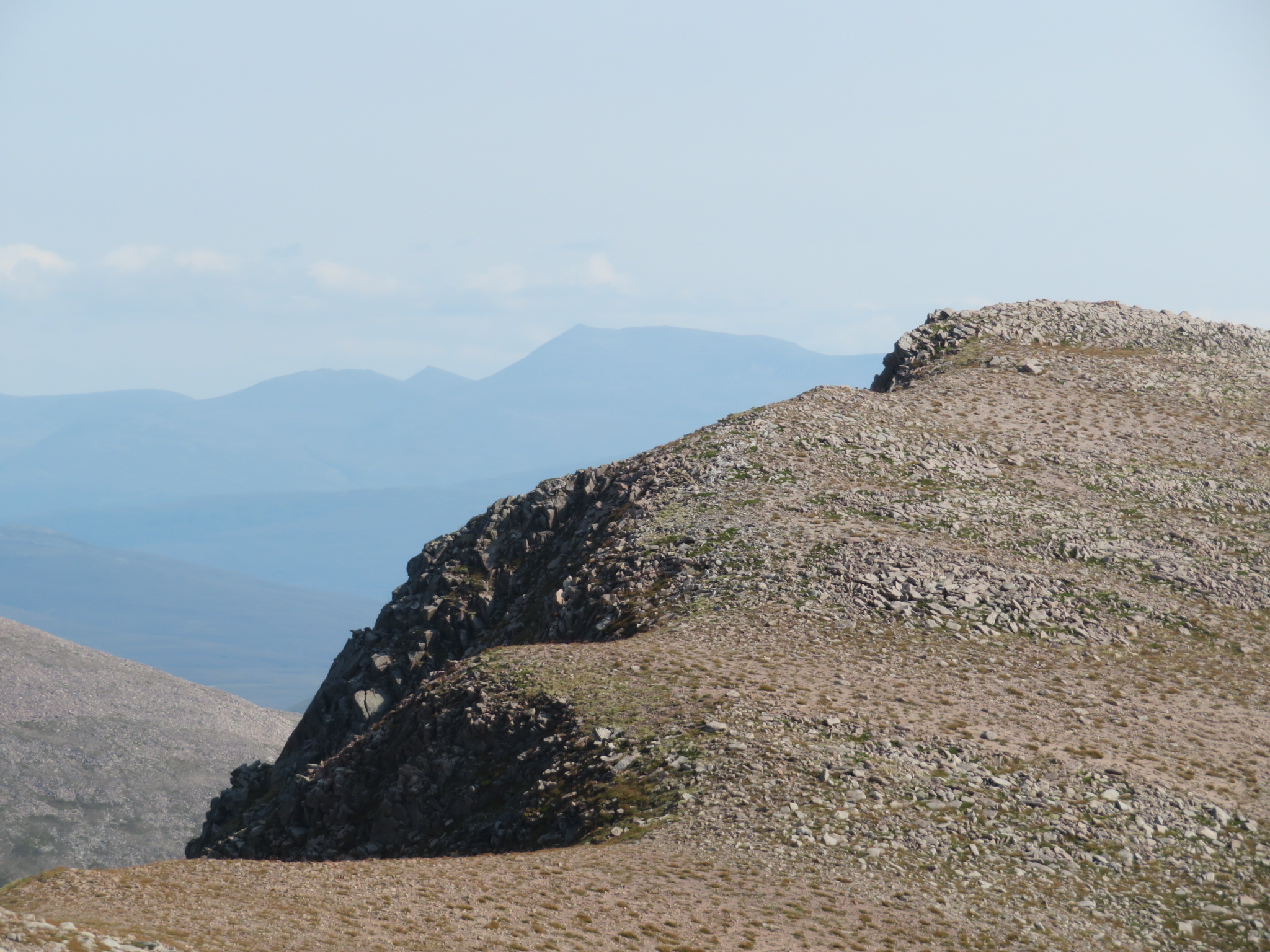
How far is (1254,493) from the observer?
48344 mm

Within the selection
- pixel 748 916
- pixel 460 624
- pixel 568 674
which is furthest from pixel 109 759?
pixel 748 916

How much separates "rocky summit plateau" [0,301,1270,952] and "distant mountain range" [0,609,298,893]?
12390 centimetres

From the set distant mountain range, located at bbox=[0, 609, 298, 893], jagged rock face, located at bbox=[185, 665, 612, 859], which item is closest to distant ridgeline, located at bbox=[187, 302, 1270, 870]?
jagged rock face, located at bbox=[185, 665, 612, 859]

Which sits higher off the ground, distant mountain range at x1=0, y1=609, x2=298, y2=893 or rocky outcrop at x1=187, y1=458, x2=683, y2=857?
rocky outcrop at x1=187, y1=458, x2=683, y2=857

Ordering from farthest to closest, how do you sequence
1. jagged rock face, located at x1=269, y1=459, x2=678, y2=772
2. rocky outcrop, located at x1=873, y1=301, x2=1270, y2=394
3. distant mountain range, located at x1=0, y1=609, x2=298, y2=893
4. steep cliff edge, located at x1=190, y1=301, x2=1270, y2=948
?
distant mountain range, located at x1=0, y1=609, x2=298, y2=893, rocky outcrop, located at x1=873, y1=301, x2=1270, y2=394, jagged rock face, located at x1=269, y1=459, x2=678, y2=772, steep cliff edge, located at x1=190, y1=301, x2=1270, y2=948

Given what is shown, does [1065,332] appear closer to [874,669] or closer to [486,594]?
[486,594]

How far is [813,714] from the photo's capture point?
28.5 m

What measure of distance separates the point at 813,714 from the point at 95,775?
181 m

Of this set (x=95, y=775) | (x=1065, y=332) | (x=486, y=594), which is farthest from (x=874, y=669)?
(x=95, y=775)

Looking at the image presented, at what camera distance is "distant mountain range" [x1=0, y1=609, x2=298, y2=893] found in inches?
6009

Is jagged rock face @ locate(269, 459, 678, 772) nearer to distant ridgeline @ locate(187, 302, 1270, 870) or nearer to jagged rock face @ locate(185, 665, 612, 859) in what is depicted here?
distant ridgeline @ locate(187, 302, 1270, 870)

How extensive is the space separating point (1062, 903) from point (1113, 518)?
90.5ft

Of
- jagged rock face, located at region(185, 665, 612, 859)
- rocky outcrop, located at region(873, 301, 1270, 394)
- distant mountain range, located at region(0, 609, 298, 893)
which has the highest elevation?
rocky outcrop, located at region(873, 301, 1270, 394)

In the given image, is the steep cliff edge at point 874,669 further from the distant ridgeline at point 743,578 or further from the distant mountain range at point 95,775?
the distant mountain range at point 95,775
